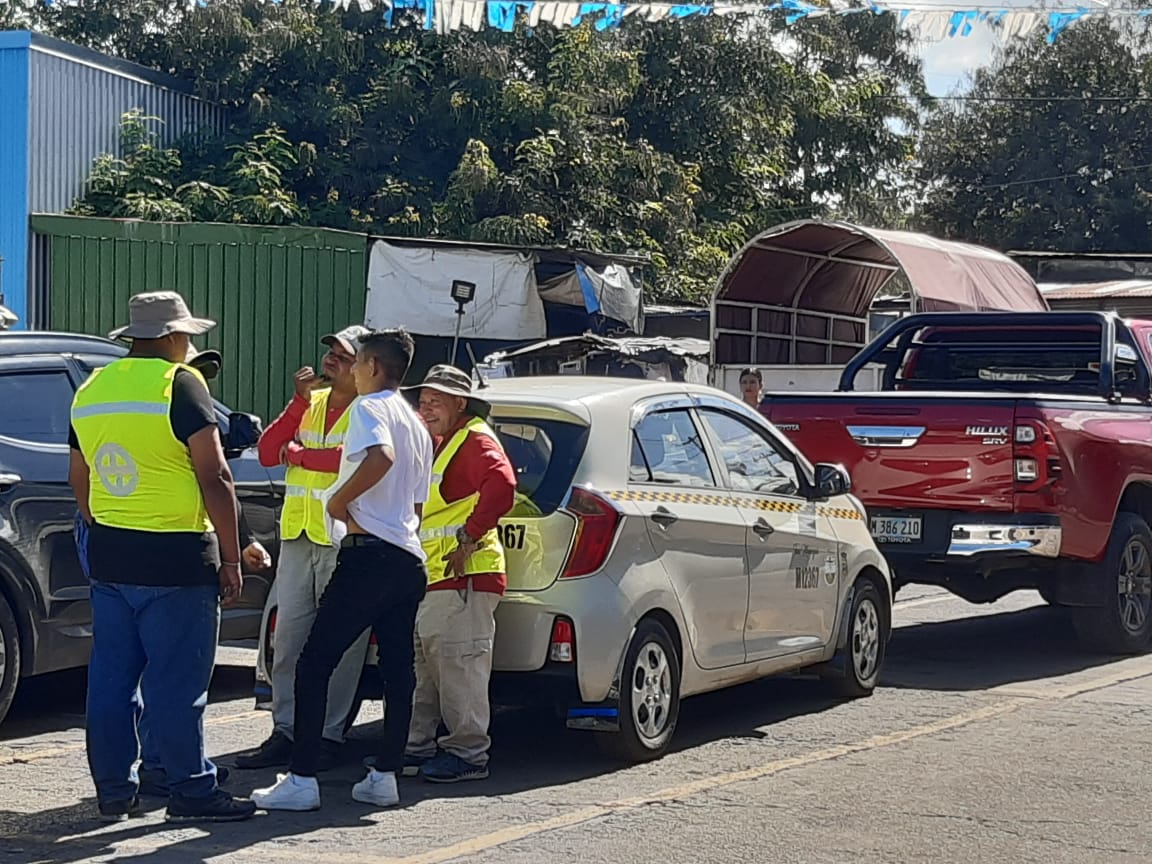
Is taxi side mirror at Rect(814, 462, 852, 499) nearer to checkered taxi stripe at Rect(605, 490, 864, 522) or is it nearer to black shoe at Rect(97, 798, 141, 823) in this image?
checkered taxi stripe at Rect(605, 490, 864, 522)

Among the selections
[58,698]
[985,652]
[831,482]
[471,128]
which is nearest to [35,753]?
[58,698]

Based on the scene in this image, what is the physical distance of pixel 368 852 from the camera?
18.8ft

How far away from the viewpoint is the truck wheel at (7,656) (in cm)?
746

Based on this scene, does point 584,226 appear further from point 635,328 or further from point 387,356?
point 387,356

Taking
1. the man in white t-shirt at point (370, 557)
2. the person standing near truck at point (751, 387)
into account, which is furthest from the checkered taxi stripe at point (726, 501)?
the person standing near truck at point (751, 387)

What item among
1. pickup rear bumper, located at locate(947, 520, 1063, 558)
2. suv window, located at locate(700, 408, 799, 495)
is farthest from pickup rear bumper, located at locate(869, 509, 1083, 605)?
suv window, located at locate(700, 408, 799, 495)

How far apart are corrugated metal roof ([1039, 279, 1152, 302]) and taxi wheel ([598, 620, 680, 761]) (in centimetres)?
1507

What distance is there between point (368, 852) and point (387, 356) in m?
1.73

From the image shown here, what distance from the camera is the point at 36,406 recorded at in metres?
7.93

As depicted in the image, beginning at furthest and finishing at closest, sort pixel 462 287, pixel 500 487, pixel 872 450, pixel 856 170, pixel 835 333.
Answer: pixel 856 170 < pixel 835 333 < pixel 462 287 < pixel 872 450 < pixel 500 487

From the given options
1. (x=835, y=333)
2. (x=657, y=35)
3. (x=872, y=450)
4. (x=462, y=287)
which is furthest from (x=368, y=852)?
(x=657, y=35)

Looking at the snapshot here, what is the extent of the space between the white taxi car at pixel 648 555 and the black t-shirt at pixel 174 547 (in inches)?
54.0

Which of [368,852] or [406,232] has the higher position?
[406,232]

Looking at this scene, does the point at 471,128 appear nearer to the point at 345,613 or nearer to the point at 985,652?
the point at 985,652
